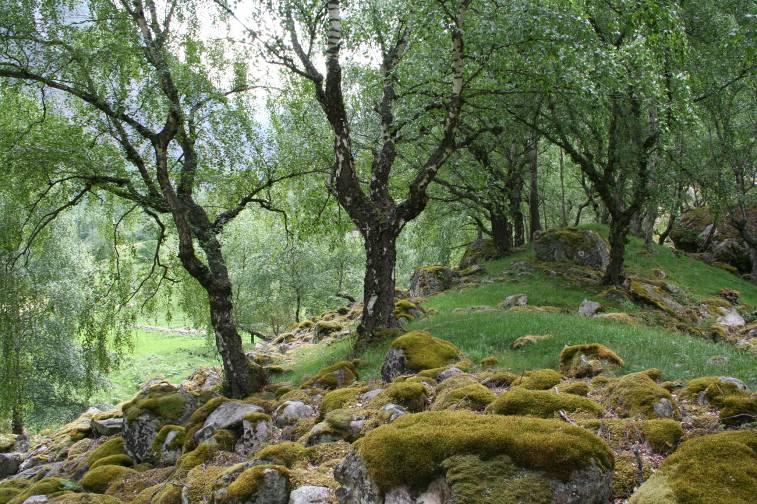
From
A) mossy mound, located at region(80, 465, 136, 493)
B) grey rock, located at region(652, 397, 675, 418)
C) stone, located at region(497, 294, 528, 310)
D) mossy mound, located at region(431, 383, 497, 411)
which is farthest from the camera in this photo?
stone, located at region(497, 294, 528, 310)

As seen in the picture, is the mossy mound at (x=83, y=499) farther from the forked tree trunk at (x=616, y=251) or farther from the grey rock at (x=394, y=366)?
the forked tree trunk at (x=616, y=251)

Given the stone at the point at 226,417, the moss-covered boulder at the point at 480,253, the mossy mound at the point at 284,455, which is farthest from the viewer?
the moss-covered boulder at the point at 480,253

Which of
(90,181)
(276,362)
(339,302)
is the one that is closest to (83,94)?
(90,181)

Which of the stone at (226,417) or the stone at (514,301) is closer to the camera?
the stone at (226,417)

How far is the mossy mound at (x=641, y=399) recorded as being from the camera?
7215 millimetres

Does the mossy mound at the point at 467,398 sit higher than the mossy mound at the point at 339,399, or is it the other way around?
the mossy mound at the point at 467,398

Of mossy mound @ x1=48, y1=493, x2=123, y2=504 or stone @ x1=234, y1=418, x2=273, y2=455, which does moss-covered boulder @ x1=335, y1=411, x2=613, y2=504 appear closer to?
stone @ x1=234, y1=418, x2=273, y2=455

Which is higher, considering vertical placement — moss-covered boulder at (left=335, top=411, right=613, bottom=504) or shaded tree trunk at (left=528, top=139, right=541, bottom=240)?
shaded tree trunk at (left=528, top=139, right=541, bottom=240)

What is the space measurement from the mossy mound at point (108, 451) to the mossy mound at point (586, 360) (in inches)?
427

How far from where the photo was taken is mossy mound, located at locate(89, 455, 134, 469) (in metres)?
13.2

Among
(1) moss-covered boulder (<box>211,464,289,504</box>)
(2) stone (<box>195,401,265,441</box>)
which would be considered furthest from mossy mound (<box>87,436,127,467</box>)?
(1) moss-covered boulder (<box>211,464,289,504</box>)

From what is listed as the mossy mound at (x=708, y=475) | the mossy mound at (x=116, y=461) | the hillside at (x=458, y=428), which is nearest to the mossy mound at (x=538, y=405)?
the hillside at (x=458, y=428)

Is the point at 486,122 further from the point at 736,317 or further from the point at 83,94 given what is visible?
the point at 83,94

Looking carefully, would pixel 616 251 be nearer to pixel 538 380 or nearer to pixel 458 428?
pixel 538 380
